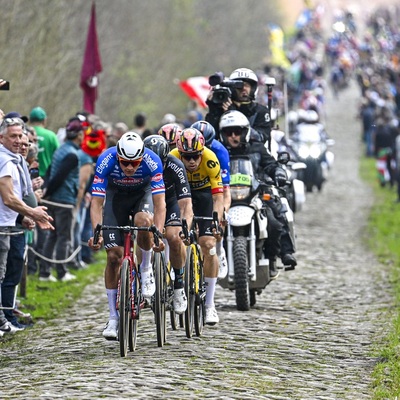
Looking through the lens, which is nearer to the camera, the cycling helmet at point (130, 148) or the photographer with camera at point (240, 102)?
the cycling helmet at point (130, 148)

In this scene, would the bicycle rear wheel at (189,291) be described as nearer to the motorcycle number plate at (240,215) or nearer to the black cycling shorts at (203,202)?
the black cycling shorts at (203,202)

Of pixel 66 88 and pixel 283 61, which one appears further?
pixel 283 61

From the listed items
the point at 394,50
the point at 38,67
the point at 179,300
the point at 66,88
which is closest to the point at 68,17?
the point at 66,88

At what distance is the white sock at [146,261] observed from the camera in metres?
12.0

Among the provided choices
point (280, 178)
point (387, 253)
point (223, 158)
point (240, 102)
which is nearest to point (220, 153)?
point (223, 158)

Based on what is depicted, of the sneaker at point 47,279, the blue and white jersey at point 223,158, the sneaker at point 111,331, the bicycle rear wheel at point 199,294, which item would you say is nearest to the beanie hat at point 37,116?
the sneaker at point 47,279

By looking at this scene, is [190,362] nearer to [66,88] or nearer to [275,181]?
[275,181]

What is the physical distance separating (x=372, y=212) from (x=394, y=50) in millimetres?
57832

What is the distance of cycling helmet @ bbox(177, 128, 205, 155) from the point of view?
42.7 feet

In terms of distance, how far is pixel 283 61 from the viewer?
7931 centimetres

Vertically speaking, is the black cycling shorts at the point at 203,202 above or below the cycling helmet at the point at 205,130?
below

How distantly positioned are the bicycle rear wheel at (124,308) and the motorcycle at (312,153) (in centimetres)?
1924

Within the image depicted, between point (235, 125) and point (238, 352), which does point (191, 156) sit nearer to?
point (235, 125)

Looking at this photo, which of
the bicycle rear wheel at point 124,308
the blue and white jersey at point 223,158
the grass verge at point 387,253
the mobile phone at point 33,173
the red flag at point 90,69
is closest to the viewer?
the grass verge at point 387,253
